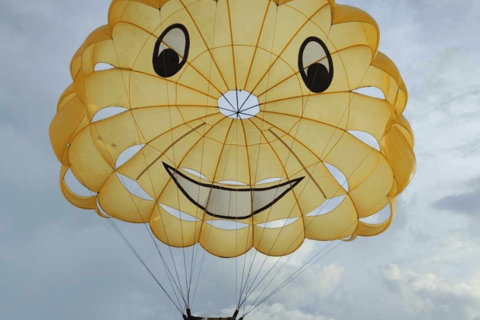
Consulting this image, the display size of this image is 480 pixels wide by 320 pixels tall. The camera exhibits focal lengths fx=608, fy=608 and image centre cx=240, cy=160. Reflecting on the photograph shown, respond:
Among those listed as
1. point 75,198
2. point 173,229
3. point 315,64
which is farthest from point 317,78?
point 75,198

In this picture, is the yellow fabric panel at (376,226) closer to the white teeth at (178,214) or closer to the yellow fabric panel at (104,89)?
the white teeth at (178,214)

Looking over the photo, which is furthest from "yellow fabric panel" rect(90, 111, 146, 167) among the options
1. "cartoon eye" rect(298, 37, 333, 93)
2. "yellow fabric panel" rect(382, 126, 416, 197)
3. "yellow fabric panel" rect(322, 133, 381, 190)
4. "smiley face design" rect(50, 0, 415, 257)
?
"yellow fabric panel" rect(382, 126, 416, 197)

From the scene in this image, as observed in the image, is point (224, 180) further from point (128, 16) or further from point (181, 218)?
point (128, 16)

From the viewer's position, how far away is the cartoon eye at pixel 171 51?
10.8 m

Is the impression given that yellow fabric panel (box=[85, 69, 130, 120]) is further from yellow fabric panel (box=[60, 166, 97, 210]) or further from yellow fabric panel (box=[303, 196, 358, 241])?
yellow fabric panel (box=[303, 196, 358, 241])

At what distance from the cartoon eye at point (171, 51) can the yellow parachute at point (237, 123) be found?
0.02 m

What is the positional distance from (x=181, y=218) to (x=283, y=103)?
3.11 metres

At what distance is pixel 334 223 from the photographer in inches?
481

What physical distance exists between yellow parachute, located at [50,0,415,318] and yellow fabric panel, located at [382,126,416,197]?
0.03 m

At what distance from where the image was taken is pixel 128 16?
10.5 metres

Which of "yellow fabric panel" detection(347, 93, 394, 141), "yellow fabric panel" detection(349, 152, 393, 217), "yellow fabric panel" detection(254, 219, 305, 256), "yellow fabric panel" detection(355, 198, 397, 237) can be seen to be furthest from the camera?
"yellow fabric panel" detection(254, 219, 305, 256)

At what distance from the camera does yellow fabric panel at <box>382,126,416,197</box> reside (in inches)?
437

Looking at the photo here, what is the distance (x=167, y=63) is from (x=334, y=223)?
180 inches

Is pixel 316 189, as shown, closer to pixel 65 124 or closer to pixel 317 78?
pixel 317 78
